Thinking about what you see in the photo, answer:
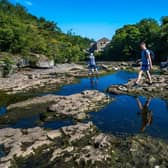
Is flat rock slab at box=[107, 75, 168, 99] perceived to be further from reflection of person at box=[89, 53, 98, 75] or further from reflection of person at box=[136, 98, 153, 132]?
reflection of person at box=[89, 53, 98, 75]

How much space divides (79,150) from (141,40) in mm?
84786

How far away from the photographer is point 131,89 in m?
17.9

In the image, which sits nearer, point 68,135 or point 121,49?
point 68,135

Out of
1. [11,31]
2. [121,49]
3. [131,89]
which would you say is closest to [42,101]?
[131,89]

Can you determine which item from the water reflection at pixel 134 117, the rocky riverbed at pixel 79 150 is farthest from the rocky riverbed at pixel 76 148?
the water reflection at pixel 134 117

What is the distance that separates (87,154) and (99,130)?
98.2 inches

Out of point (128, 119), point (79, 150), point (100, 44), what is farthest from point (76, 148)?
point (100, 44)

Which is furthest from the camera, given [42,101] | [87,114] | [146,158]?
[42,101]

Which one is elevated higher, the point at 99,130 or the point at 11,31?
the point at 11,31

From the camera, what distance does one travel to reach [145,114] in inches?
489

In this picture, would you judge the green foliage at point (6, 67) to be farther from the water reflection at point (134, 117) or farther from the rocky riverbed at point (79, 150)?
the rocky riverbed at point (79, 150)

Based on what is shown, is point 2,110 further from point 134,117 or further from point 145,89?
point 145,89

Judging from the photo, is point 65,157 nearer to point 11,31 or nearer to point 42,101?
point 42,101

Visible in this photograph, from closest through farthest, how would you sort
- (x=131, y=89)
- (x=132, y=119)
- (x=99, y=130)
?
(x=99, y=130) → (x=132, y=119) → (x=131, y=89)
